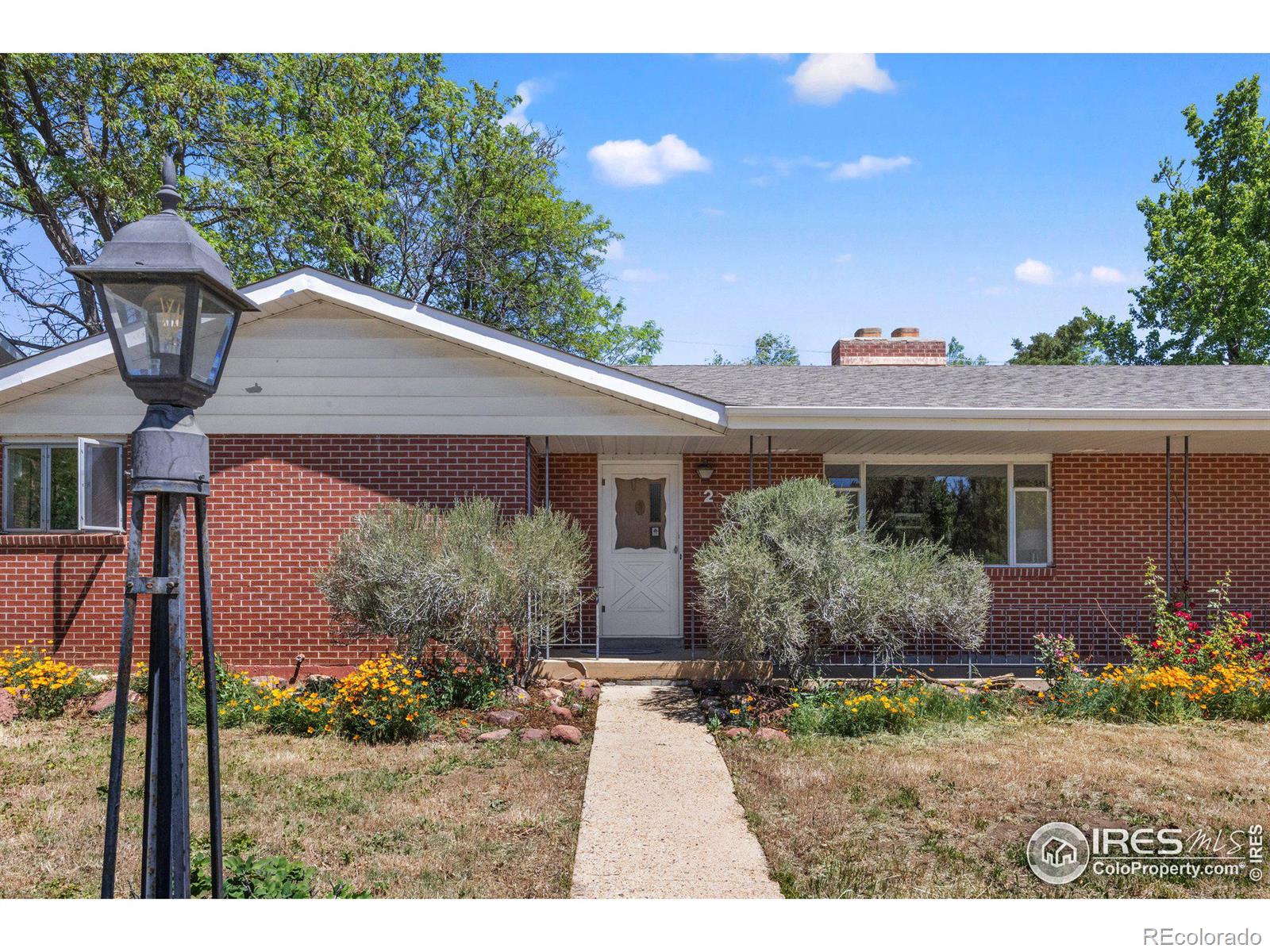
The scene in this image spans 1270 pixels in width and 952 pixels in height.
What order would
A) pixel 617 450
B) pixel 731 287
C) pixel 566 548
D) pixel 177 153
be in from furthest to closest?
pixel 731 287
pixel 177 153
pixel 617 450
pixel 566 548

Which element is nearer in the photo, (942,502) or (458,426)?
(458,426)

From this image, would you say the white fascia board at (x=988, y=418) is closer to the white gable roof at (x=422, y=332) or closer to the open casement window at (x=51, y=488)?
the white gable roof at (x=422, y=332)

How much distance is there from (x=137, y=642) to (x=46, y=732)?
1907mm

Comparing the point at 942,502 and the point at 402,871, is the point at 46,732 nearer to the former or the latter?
the point at 402,871

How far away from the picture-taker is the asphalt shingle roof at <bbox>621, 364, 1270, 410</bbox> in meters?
8.53

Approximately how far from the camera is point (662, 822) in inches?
192

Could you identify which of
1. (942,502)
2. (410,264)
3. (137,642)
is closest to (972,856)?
(942,502)

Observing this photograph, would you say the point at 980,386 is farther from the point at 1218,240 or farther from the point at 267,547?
the point at 1218,240

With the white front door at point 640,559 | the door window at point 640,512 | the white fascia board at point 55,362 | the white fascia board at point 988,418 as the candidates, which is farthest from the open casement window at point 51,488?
the white fascia board at point 988,418

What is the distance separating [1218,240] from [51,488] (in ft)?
88.5

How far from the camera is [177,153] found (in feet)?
55.2

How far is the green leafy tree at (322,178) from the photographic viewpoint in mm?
15953

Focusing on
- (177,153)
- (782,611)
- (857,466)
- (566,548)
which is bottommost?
(782,611)

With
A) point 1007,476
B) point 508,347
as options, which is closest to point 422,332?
point 508,347
